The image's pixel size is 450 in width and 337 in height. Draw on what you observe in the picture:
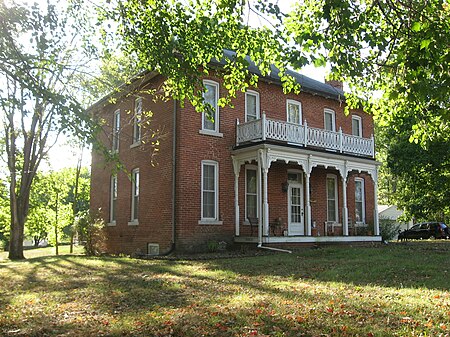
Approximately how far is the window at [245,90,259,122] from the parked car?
1883 centimetres

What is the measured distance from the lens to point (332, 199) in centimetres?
2119

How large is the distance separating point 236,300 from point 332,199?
593 inches

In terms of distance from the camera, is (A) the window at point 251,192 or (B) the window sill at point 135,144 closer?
(A) the window at point 251,192

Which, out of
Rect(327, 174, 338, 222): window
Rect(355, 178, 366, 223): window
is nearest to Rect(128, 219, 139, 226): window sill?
Rect(327, 174, 338, 222): window

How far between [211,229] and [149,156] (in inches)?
161

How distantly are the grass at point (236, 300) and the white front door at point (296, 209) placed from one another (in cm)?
713

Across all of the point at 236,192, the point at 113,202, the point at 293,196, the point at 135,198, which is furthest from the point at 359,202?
the point at 113,202

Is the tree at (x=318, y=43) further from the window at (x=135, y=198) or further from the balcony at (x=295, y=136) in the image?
the window at (x=135, y=198)

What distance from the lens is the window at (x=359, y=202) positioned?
74.6 ft

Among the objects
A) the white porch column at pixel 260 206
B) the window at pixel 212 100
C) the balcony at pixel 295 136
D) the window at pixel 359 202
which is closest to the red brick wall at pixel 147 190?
the window at pixel 212 100

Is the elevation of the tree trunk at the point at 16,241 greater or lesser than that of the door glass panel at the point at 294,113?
lesser

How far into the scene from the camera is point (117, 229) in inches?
789

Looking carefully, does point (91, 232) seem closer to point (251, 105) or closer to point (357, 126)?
point (251, 105)

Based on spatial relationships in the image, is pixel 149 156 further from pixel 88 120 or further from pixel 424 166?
pixel 424 166
